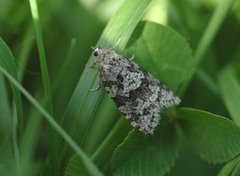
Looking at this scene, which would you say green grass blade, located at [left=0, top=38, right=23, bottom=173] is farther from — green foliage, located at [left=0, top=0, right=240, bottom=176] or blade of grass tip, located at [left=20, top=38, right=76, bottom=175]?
blade of grass tip, located at [left=20, top=38, right=76, bottom=175]

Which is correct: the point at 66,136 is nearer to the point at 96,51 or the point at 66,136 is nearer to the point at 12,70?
the point at 12,70

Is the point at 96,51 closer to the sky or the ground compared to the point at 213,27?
closer to the ground

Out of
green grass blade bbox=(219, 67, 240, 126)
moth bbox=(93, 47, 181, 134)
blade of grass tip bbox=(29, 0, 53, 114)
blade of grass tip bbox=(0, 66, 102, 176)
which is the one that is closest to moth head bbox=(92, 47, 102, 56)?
moth bbox=(93, 47, 181, 134)

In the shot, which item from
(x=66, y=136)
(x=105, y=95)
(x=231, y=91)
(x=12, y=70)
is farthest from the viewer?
(x=231, y=91)

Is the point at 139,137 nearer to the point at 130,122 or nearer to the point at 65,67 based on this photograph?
the point at 130,122

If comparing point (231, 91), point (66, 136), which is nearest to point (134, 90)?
point (231, 91)

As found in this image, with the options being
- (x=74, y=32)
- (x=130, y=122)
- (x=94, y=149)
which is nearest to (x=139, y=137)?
(x=130, y=122)

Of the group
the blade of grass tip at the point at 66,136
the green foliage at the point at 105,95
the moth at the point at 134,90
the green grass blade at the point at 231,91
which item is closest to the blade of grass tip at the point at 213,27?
the green foliage at the point at 105,95

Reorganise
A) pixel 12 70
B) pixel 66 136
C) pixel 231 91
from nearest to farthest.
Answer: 1. pixel 66 136
2. pixel 12 70
3. pixel 231 91
